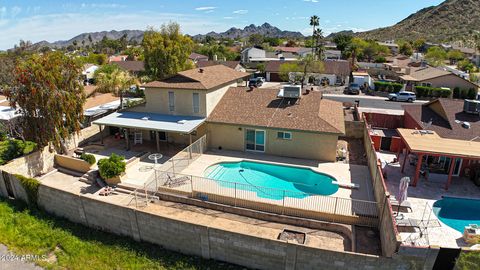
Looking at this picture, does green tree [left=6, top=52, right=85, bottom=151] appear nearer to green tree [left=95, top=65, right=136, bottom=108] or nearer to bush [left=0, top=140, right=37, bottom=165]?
bush [left=0, top=140, right=37, bottom=165]

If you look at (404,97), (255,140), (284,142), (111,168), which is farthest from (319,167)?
(404,97)

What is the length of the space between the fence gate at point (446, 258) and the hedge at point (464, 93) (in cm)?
4591

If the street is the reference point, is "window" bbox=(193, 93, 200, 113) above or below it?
above

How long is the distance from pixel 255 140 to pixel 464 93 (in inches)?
1621

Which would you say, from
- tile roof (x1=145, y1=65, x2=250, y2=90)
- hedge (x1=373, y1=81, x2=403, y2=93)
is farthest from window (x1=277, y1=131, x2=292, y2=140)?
hedge (x1=373, y1=81, x2=403, y2=93)

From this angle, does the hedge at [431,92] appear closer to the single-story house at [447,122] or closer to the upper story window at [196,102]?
the single-story house at [447,122]

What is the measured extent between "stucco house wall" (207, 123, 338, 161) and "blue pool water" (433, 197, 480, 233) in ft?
24.5

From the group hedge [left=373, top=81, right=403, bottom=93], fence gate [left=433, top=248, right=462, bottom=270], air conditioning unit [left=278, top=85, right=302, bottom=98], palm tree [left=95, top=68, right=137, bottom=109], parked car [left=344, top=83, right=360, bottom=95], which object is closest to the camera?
fence gate [left=433, top=248, right=462, bottom=270]

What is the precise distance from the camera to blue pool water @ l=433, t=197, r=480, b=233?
1501 cm

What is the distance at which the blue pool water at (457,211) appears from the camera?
49.2ft

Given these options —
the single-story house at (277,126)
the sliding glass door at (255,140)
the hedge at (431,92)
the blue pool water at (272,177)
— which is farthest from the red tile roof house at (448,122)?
the hedge at (431,92)

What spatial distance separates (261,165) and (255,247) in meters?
9.83

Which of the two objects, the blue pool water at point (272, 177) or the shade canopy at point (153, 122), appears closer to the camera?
the blue pool water at point (272, 177)

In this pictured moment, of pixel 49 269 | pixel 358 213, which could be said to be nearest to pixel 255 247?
pixel 358 213
